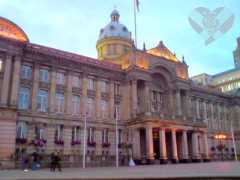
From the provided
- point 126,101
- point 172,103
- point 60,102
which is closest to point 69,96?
point 60,102

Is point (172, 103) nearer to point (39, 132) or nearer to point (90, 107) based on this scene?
point (90, 107)

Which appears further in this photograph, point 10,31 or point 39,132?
point 10,31

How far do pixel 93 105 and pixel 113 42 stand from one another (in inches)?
1186

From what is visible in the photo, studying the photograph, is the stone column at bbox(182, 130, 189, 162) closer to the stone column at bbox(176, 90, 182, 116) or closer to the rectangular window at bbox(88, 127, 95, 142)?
the stone column at bbox(176, 90, 182, 116)

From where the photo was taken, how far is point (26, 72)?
4134 cm

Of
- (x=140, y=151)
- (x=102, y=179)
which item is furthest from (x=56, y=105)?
(x=102, y=179)

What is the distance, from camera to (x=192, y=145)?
2000 inches

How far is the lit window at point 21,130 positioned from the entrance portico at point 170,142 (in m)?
18.2

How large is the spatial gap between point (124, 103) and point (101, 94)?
16.6ft

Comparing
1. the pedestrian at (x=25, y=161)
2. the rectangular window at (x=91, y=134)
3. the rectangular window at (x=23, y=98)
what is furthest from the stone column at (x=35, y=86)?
the rectangular window at (x=91, y=134)

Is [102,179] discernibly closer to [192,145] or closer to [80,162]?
[80,162]

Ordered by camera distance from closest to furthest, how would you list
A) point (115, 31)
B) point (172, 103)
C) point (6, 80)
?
point (6, 80) < point (172, 103) < point (115, 31)

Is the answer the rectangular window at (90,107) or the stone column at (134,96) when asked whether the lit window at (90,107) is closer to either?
the rectangular window at (90,107)

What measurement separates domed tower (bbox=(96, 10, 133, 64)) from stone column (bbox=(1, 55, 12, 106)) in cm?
3347
